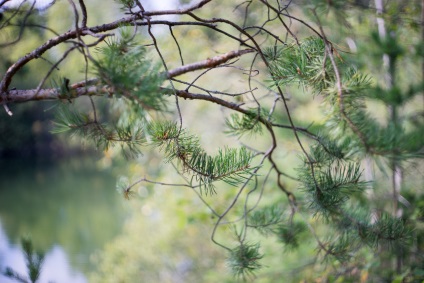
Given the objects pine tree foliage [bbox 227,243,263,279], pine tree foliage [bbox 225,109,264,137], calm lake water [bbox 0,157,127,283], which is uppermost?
calm lake water [bbox 0,157,127,283]

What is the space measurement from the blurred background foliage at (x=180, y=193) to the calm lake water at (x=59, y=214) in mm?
28

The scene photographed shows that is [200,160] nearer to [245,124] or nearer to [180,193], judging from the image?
[245,124]

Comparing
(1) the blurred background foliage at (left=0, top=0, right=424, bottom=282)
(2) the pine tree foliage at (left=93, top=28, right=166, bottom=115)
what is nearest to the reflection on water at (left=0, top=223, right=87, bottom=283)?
(1) the blurred background foliage at (left=0, top=0, right=424, bottom=282)

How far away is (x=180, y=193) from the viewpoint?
12.3ft

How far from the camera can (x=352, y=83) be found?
1.84ft

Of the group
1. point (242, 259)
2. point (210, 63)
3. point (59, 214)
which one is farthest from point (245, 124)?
point (59, 214)

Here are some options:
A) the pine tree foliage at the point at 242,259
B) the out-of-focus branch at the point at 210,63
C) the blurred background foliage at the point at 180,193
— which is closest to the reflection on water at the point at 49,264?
the blurred background foliage at the point at 180,193

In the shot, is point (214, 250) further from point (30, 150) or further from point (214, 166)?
point (30, 150)

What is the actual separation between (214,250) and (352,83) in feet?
11.7

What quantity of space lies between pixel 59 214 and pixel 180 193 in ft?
14.6

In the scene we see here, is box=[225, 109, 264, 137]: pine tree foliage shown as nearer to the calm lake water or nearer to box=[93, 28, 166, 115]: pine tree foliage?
box=[93, 28, 166, 115]: pine tree foliage

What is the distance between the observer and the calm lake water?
203 inches

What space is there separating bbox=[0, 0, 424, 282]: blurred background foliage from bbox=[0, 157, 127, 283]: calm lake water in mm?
28

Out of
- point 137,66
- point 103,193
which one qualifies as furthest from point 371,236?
point 103,193
